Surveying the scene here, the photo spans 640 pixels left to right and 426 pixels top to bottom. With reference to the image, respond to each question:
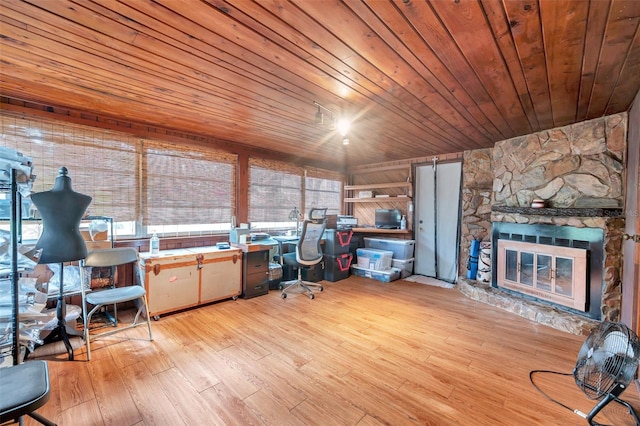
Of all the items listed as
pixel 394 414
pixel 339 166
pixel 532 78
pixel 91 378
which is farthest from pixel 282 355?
pixel 339 166

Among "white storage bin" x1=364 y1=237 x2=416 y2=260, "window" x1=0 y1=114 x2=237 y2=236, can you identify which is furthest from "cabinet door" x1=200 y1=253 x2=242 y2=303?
"white storage bin" x1=364 y1=237 x2=416 y2=260

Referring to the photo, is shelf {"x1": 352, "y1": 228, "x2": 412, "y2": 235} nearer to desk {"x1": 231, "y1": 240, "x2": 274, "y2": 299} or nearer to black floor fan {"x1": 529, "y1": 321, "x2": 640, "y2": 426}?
desk {"x1": 231, "y1": 240, "x2": 274, "y2": 299}

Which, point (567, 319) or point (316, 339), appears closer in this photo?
point (316, 339)

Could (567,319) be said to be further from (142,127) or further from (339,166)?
(142,127)

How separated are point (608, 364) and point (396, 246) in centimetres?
350

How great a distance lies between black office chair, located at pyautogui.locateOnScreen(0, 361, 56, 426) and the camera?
110 centimetres

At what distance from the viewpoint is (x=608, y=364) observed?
5.16 feet

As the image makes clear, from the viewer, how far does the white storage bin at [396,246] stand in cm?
498

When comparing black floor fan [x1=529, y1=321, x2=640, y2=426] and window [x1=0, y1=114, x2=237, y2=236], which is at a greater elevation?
window [x1=0, y1=114, x2=237, y2=236]

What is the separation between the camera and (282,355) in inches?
92.0

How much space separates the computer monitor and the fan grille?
361 cm

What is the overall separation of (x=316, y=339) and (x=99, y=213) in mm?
2838

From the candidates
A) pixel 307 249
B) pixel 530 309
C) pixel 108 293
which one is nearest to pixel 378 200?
pixel 307 249

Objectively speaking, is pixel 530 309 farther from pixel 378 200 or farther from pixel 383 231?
pixel 378 200
